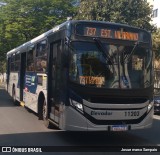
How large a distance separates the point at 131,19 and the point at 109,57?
83.3ft

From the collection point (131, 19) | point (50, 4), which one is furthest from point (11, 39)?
point (131, 19)

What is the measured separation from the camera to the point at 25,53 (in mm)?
16984

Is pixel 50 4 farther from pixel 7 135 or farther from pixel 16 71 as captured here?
pixel 7 135

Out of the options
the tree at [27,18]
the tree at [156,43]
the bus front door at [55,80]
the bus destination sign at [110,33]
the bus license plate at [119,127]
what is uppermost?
the tree at [27,18]

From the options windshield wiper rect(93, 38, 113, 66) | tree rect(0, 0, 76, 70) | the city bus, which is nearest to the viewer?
the city bus

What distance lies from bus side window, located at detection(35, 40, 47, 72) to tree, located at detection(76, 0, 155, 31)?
20.2 meters

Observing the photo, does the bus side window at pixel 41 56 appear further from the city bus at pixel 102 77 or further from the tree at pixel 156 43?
the tree at pixel 156 43

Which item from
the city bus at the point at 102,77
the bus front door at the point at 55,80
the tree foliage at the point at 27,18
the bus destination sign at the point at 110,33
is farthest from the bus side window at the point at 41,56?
the tree foliage at the point at 27,18

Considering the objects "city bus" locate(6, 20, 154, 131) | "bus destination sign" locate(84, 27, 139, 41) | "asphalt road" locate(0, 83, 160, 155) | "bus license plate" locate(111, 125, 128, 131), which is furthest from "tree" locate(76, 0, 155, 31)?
"bus license plate" locate(111, 125, 128, 131)

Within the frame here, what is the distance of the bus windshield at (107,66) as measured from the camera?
9438 mm

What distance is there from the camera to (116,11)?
3394cm

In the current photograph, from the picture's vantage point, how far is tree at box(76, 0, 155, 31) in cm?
3344

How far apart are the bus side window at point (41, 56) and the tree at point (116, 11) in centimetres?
2024

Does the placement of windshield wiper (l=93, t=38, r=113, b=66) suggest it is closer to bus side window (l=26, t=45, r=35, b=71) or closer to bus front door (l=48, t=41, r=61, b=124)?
bus front door (l=48, t=41, r=61, b=124)
